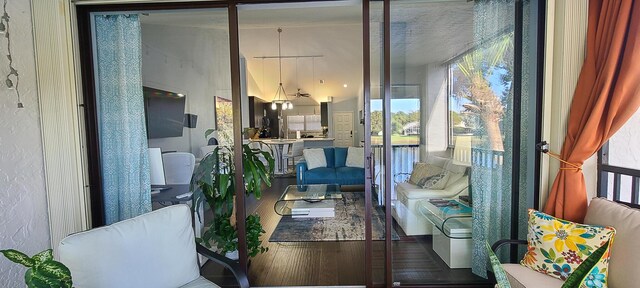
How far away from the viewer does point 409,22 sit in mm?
2010

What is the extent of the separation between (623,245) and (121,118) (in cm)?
314

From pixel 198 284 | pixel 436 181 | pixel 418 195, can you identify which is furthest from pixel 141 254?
pixel 436 181

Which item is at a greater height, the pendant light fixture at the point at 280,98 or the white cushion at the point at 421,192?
the pendant light fixture at the point at 280,98

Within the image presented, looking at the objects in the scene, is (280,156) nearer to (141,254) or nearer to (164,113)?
(164,113)

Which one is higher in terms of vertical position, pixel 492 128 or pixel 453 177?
pixel 492 128

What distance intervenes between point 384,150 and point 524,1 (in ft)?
4.72

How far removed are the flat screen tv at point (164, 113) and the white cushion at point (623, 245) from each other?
2.79m

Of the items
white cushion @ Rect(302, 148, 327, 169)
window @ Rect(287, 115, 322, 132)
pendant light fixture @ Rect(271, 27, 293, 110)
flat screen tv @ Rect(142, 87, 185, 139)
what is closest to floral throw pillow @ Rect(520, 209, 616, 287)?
flat screen tv @ Rect(142, 87, 185, 139)

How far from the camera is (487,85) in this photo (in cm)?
200

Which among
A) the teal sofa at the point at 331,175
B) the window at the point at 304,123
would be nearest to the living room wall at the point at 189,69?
the teal sofa at the point at 331,175

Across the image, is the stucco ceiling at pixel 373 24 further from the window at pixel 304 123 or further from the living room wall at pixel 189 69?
the window at pixel 304 123

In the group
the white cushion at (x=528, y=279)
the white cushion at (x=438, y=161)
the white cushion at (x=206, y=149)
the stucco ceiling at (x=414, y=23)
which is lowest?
the white cushion at (x=528, y=279)

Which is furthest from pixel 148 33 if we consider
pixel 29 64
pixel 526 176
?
pixel 526 176

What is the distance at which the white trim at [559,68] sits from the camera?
1.74 metres
